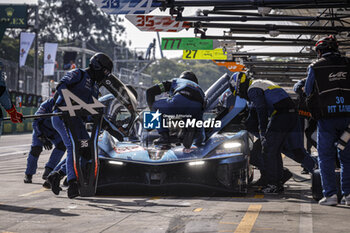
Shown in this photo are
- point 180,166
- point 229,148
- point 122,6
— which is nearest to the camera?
point 180,166

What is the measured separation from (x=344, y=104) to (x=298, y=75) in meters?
16.8

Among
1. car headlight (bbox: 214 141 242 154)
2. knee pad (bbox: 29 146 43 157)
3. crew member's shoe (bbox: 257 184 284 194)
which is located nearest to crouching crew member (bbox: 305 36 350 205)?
car headlight (bbox: 214 141 242 154)

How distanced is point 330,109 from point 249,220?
2038mm

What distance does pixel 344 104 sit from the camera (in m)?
7.10

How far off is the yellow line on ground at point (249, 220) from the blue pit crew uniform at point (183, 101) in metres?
2.58

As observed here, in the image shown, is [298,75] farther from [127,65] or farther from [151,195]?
[127,65]

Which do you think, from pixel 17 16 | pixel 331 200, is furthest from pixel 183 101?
pixel 17 16

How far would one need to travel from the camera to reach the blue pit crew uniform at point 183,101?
9094 mm

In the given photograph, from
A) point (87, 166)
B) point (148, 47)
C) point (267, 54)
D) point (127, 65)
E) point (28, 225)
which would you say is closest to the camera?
point (28, 225)

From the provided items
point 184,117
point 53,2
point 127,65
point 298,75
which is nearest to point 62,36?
point 53,2

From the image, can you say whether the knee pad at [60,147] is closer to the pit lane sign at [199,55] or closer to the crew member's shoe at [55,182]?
the crew member's shoe at [55,182]

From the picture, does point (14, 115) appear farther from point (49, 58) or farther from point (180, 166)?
point (49, 58)

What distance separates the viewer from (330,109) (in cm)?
712

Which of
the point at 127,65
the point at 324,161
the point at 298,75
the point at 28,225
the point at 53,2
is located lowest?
the point at 28,225
